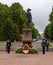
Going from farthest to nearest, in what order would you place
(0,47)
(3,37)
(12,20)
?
(12,20), (3,37), (0,47)

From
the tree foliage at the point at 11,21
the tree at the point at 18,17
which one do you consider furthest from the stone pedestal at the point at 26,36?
the tree at the point at 18,17

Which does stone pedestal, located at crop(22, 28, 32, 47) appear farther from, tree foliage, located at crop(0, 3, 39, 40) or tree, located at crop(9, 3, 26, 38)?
tree, located at crop(9, 3, 26, 38)

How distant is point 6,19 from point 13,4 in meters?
8.18

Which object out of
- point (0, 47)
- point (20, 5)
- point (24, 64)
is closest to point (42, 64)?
point (24, 64)

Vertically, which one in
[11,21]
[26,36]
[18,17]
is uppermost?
[18,17]

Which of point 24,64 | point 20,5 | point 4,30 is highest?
point 20,5

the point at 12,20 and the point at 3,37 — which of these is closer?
the point at 3,37

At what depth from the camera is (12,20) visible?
77375 millimetres

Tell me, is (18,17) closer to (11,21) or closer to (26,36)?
(11,21)

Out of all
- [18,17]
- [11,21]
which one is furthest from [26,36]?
[18,17]

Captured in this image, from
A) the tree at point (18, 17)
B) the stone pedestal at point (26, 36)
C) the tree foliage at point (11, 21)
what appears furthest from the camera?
the tree at point (18, 17)

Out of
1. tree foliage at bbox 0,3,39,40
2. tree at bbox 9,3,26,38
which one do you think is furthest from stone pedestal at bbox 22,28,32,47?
tree at bbox 9,3,26,38

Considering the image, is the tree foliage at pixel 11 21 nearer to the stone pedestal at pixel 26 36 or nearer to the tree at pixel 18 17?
Answer: the tree at pixel 18 17

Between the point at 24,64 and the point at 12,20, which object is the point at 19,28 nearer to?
the point at 12,20
